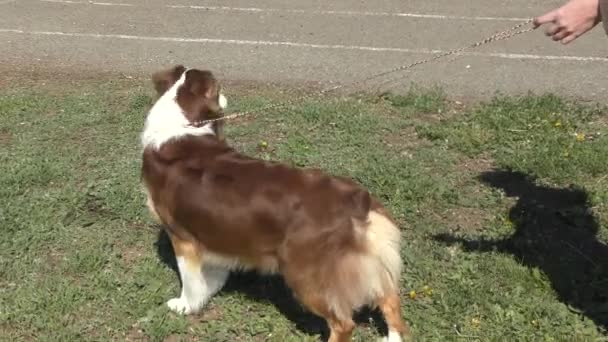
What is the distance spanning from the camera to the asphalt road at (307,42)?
8.49m

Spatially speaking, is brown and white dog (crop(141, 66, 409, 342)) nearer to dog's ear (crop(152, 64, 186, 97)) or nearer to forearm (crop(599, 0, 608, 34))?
dog's ear (crop(152, 64, 186, 97))

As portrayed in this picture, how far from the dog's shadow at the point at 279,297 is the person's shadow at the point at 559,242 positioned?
1067 mm

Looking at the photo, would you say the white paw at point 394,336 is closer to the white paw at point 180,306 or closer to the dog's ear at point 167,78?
the white paw at point 180,306

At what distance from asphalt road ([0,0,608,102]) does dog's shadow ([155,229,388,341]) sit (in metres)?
3.68

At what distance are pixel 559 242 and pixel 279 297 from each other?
1.99 m

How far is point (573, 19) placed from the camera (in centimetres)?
345

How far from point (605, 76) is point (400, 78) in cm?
231

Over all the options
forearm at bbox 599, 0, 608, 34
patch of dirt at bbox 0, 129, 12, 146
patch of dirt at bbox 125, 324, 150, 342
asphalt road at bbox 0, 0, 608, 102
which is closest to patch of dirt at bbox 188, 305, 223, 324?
patch of dirt at bbox 125, 324, 150, 342

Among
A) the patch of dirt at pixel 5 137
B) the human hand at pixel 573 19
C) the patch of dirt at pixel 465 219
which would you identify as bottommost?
the patch of dirt at pixel 5 137

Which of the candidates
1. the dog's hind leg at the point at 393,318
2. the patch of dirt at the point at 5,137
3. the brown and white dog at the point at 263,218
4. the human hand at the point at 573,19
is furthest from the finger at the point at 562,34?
the patch of dirt at the point at 5,137

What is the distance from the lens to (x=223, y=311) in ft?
15.0

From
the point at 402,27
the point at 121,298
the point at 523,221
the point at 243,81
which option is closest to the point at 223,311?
the point at 121,298

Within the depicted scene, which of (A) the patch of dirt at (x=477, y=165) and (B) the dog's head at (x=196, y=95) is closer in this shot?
(B) the dog's head at (x=196, y=95)

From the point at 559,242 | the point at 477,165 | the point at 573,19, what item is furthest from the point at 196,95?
the point at 477,165
